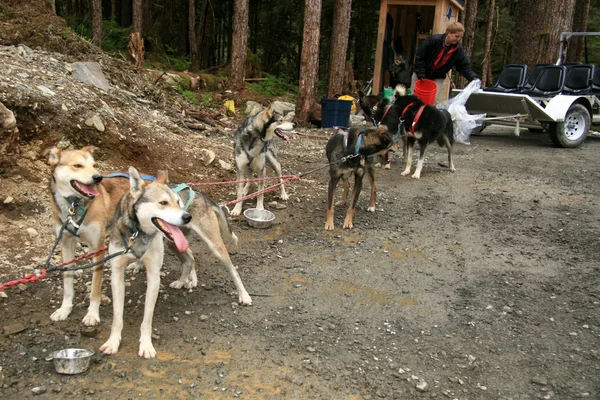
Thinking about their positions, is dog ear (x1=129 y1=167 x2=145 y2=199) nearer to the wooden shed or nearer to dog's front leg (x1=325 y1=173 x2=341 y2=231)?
dog's front leg (x1=325 y1=173 x2=341 y2=231)

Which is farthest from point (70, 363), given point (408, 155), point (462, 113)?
point (462, 113)

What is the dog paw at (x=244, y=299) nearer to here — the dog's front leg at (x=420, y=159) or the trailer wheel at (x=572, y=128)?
the dog's front leg at (x=420, y=159)

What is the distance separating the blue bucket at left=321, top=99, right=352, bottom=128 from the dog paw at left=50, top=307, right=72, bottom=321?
29.4 feet

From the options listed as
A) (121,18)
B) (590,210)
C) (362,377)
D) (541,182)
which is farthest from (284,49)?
(362,377)

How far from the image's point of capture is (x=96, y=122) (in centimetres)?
682

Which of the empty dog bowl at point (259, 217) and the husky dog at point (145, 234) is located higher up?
the husky dog at point (145, 234)

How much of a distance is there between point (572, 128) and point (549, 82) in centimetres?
134

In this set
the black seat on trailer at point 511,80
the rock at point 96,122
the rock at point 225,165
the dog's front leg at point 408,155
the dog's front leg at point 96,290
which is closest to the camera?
the dog's front leg at point 96,290

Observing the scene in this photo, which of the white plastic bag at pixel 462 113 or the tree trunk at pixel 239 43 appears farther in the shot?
the tree trunk at pixel 239 43

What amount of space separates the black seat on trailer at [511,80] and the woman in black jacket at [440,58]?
2.95 meters

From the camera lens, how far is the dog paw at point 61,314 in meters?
3.93

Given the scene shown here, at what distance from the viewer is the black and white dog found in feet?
28.6

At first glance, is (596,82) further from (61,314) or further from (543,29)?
(61,314)

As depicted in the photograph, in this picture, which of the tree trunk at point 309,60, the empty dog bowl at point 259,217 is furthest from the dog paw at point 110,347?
the tree trunk at point 309,60
